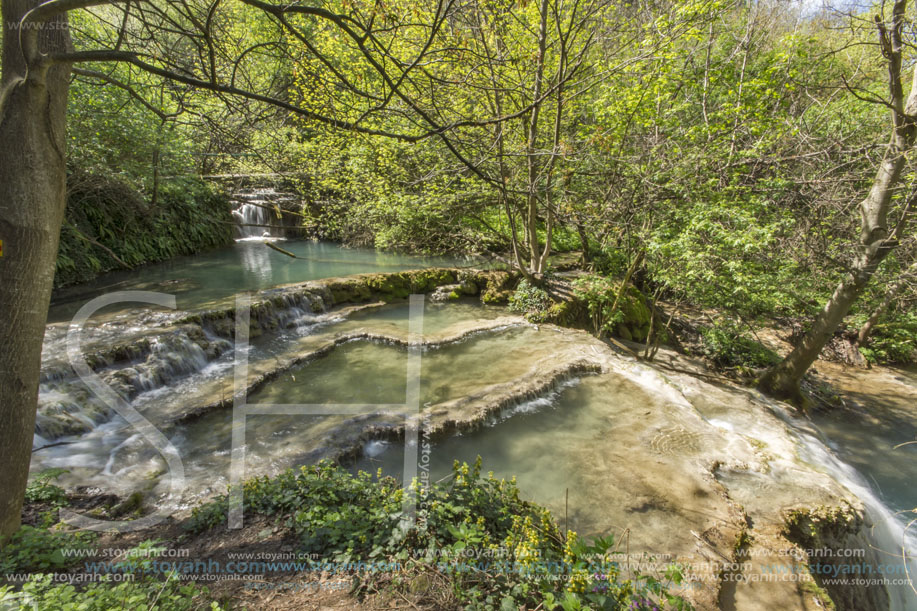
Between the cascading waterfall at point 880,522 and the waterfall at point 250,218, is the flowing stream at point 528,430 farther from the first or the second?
the waterfall at point 250,218

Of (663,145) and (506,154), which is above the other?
(663,145)

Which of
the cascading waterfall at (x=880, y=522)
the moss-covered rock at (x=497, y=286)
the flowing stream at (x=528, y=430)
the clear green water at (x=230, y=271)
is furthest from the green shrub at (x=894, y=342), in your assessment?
the clear green water at (x=230, y=271)

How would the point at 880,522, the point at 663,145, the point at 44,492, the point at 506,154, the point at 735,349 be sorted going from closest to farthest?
the point at 506,154
the point at 44,492
the point at 880,522
the point at 663,145
the point at 735,349

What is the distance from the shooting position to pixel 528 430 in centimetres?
536

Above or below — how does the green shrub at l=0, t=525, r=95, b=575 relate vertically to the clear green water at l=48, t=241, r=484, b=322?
below

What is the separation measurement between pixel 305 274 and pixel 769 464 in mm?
13360

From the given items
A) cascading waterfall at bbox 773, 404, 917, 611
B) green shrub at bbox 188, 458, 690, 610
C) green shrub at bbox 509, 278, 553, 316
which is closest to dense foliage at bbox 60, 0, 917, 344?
green shrub at bbox 509, 278, 553, 316

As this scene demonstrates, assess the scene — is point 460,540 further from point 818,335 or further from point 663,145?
point 818,335

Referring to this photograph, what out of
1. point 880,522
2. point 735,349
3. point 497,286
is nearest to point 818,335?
point 735,349

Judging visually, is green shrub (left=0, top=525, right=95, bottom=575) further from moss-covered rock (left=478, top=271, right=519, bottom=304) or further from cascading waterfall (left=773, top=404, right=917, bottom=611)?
moss-covered rock (left=478, top=271, right=519, bottom=304)

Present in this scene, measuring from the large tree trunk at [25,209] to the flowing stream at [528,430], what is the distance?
2102 millimetres

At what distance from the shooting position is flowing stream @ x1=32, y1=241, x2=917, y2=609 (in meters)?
4.02

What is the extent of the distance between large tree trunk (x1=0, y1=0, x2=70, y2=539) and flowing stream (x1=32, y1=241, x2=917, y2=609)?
2102 millimetres

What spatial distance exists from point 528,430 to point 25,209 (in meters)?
5.11
